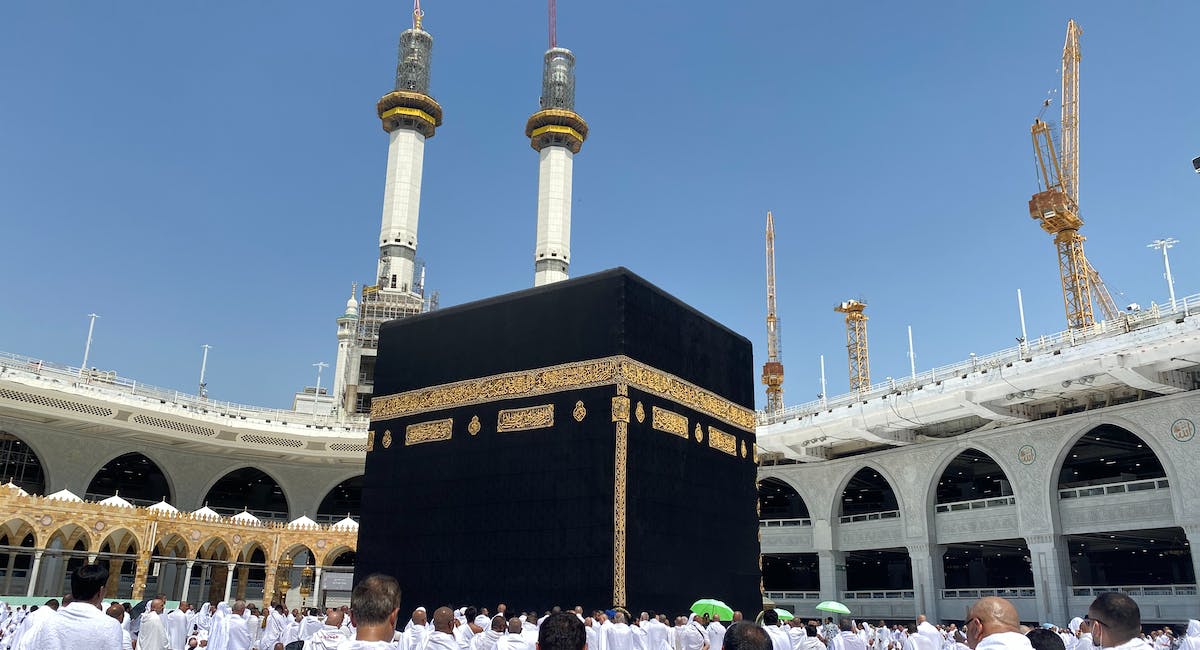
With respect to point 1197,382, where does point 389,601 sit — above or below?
below

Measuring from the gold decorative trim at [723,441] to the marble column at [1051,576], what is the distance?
10.4 meters

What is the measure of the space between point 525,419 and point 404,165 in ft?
74.9

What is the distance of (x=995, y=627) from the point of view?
7.75 feet

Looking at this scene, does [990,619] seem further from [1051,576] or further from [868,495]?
[868,495]

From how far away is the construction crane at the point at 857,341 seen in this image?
45.2 m

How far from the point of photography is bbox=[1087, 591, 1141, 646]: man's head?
2.72 meters

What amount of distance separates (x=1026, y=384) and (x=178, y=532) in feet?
62.1

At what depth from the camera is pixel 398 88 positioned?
34.0 m

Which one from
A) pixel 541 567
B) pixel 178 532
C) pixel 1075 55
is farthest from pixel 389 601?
pixel 1075 55

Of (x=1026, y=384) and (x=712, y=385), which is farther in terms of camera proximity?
(x=1026, y=384)

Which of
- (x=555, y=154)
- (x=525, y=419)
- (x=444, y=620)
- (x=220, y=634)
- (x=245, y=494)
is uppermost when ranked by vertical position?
(x=555, y=154)

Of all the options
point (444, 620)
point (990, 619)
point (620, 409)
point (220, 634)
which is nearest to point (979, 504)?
point (620, 409)

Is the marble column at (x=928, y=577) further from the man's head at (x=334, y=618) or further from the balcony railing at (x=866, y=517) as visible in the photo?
the man's head at (x=334, y=618)

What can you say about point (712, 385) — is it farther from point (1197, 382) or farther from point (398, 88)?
point (398, 88)
